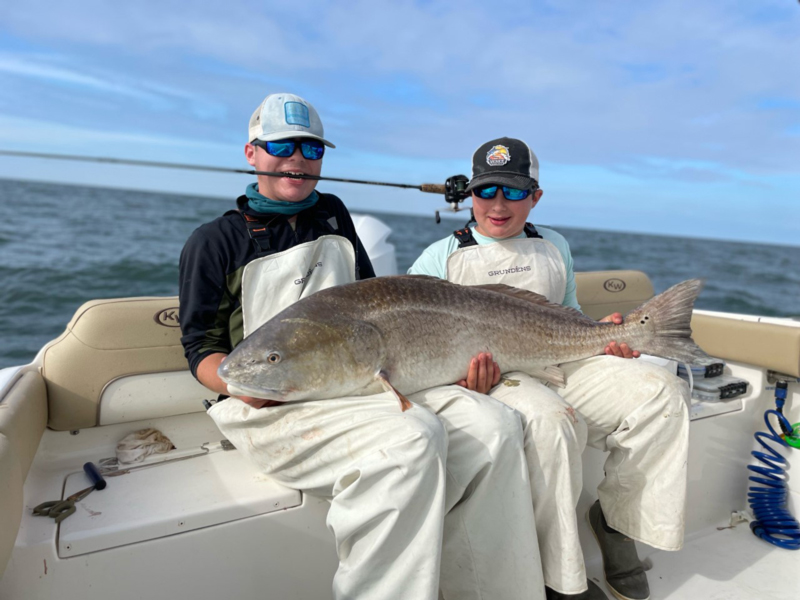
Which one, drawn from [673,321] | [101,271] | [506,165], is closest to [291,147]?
[506,165]

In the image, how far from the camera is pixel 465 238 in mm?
3787

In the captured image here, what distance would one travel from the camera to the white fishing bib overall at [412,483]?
216 centimetres

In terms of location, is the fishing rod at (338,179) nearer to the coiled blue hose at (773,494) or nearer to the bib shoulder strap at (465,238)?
the bib shoulder strap at (465,238)

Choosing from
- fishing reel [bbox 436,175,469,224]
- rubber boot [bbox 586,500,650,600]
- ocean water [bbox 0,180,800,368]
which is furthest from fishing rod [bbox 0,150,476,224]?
ocean water [bbox 0,180,800,368]

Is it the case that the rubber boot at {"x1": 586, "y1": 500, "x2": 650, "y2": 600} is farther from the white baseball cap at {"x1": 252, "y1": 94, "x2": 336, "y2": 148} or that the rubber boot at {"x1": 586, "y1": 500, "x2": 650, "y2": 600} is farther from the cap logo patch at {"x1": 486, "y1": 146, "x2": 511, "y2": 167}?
the white baseball cap at {"x1": 252, "y1": 94, "x2": 336, "y2": 148}

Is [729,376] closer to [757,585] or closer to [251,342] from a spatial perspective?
[757,585]

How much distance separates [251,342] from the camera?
2.57 meters

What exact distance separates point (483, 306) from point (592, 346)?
0.69 meters

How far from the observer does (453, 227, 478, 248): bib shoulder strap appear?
3748 millimetres

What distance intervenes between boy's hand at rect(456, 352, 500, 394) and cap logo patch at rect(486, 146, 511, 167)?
1.30m

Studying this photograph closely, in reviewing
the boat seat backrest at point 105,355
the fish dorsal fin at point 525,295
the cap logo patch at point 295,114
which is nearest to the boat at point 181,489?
the boat seat backrest at point 105,355

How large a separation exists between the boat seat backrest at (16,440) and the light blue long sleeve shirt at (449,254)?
84.9 inches

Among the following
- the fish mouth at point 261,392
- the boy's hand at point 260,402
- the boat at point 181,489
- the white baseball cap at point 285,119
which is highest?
the white baseball cap at point 285,119

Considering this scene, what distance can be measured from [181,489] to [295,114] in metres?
2.08
